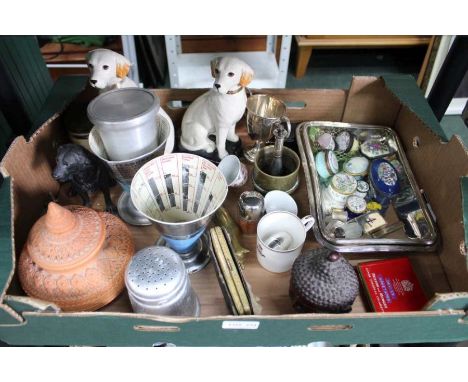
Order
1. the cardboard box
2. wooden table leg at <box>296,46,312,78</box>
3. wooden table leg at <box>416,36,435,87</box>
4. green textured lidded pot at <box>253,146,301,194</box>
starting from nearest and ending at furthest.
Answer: the cardboard box, green textured lidded pot at <box>253,146,301,194</box>, wooden table leg at <box>416,36,435,87</box>, wooden table leg at <box>296,46,312,78</box>

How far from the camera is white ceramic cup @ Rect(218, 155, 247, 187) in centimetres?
74

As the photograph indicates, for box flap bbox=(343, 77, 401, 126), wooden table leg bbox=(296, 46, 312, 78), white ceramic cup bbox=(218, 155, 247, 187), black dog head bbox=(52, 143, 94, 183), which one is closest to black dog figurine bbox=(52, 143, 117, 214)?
black dog head bbox=(52, 143, 94, 183)

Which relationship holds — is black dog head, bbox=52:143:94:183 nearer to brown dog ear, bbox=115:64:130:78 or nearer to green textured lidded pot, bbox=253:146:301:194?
brown dog ear, bbox=115:64:130:78

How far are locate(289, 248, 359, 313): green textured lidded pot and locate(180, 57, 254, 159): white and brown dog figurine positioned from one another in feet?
1.04

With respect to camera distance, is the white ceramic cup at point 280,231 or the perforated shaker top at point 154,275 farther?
the white ceramic cup at point 280,231

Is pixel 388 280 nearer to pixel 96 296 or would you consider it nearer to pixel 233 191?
pixel 233 191

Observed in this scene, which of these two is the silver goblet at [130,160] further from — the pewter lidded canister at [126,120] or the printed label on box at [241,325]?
the printed label on box at [241,325]

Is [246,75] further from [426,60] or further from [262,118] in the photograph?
[426,60]

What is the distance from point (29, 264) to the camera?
55 cm

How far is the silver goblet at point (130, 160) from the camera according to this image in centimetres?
62

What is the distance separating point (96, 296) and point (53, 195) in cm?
27

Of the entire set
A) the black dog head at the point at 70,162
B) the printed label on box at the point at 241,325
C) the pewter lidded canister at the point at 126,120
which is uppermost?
the pewter lidded canister at the point at 126,120

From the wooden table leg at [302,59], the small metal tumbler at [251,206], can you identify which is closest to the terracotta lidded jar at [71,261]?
the small metal tumbler at [251,206]

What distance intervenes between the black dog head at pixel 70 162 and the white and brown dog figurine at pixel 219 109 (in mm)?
213
